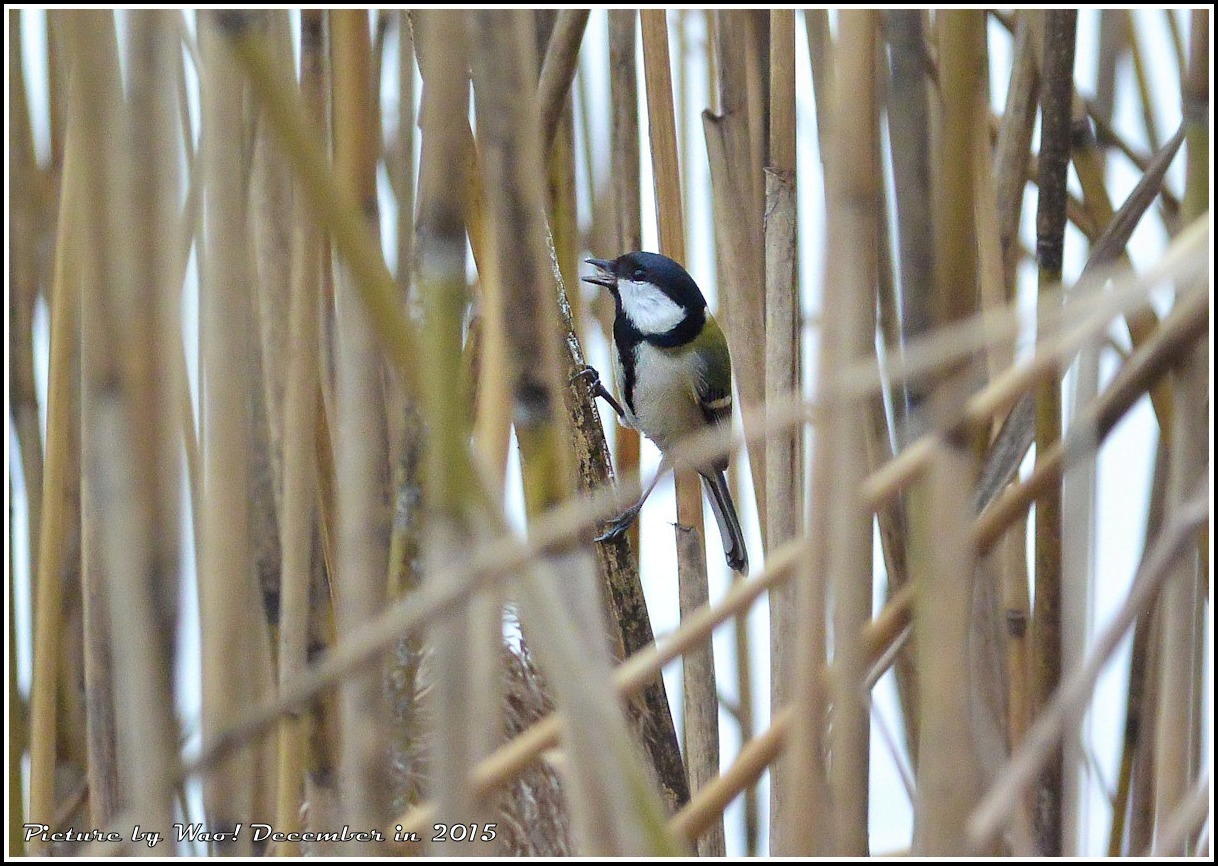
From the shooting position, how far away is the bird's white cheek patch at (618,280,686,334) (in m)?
1.82

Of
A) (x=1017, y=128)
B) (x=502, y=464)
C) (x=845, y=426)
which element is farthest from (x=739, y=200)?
(x=845, y=426)

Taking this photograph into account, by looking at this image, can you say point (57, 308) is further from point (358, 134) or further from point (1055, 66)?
point (1055, 66)

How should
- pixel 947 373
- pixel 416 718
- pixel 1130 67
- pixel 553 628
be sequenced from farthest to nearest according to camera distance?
pixel 1130 67 < pixel 416 718 < pixel 947 373 < pixel 553 628

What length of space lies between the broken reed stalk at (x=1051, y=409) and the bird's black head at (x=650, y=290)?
24.2 inches

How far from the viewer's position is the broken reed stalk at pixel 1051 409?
2.71ft

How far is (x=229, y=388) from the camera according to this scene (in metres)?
0.58

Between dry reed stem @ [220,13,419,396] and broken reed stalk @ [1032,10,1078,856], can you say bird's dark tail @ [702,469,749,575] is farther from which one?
dry reed stem @ [220,13,419,396]

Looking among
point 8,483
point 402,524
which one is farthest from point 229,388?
point 8,483

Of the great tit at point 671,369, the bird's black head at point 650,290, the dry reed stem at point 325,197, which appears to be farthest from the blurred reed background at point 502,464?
the great tit at point 671,369

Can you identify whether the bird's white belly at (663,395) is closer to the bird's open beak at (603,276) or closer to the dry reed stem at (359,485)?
the bird's open beak at (603,276)

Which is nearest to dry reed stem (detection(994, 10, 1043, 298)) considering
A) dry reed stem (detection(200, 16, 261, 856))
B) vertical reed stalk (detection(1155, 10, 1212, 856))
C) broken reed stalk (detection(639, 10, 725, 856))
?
vertical reed stalk (detection(1155, 10, 1212, 856))

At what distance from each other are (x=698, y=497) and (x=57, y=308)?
2.11 ft

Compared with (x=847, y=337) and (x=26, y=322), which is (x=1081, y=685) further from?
(x=26, y=322)

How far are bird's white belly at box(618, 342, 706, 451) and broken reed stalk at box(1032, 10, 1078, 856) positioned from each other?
3.64 ft
